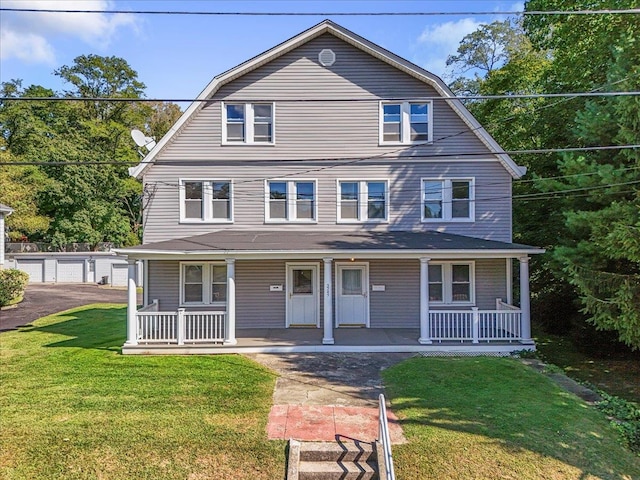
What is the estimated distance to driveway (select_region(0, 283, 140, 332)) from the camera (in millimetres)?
15984

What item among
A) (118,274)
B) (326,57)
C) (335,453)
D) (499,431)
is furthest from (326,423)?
(118,274)

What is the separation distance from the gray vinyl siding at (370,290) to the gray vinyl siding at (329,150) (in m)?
1.19

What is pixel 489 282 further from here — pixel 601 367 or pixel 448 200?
pixel 601 367

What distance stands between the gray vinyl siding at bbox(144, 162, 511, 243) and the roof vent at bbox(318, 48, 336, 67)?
3470 mm

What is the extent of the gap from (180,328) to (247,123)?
22.4 feet

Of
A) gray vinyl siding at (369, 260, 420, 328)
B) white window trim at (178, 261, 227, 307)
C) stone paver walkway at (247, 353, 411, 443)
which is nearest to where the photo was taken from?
stone paver walkway at (247, 353, 411, 443)

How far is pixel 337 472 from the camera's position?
5457mm

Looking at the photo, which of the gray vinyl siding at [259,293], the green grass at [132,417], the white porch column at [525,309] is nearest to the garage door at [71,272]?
the green grass at [132,417]

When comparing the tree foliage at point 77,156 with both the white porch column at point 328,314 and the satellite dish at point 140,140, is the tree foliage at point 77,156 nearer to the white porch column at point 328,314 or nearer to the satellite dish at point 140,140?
the satellite dish at point 140,140

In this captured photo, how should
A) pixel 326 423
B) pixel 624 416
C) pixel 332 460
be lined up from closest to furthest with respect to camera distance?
1. pixel 332 460
2. pixel 326 423
3. pixel 624 416

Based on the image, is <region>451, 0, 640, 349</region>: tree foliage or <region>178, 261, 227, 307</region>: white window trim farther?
<region>178, 261, 227, 307</region>: white window trim

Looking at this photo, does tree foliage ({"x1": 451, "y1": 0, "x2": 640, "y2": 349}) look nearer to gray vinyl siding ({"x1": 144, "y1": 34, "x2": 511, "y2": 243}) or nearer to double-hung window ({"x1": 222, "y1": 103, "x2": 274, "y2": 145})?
gray vinyl siding ({"x1": 144, "y1": 34, "x2": 511, "y2": 243})

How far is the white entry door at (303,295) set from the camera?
505 inches

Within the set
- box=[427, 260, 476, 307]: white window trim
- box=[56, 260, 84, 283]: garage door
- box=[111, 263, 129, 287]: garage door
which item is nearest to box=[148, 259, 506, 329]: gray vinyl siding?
box=[427, 260, 476, 307]: white window trim
